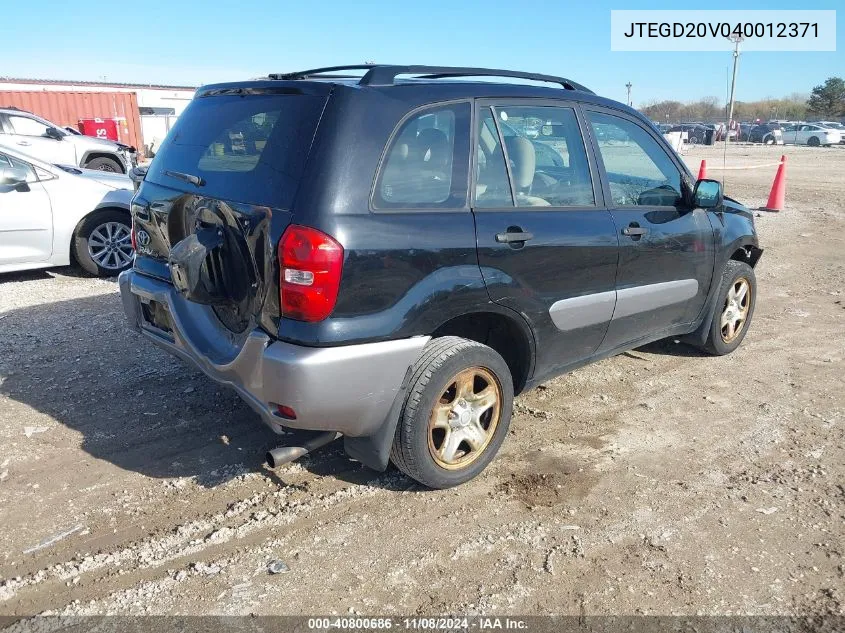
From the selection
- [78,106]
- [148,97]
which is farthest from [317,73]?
[148,97]

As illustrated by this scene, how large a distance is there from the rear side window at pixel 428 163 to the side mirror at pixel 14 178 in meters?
5.44

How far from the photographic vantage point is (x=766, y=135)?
45.1 m

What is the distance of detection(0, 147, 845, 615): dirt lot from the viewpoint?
2656 mm

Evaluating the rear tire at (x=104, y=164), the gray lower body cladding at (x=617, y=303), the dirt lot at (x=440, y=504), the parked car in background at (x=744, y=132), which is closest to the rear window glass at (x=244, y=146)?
the dirt lot at (x=440, y=504)

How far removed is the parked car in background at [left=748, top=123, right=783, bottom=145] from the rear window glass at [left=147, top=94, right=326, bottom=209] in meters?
48.4

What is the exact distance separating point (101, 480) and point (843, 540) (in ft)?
11.3

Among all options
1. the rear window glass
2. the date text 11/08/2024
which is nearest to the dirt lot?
the date text 11/08/2024

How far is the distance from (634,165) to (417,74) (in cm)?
163

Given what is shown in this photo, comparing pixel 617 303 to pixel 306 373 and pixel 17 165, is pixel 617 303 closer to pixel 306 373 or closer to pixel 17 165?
pixel 306 373

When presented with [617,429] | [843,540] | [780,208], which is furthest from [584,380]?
[780,208]

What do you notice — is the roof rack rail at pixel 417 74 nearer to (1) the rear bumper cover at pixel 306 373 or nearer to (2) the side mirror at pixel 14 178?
(1) the rear bumper cover at pixel 306 373

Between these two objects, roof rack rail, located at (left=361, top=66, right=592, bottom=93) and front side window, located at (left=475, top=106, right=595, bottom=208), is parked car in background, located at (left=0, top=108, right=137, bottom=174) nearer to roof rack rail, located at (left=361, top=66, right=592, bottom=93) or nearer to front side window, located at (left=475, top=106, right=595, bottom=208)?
roof rack rail, located at (left=361, top=66, right=592, bottom=93)

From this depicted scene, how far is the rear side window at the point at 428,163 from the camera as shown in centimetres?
295

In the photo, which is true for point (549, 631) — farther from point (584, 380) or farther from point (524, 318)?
point (584, 380)
